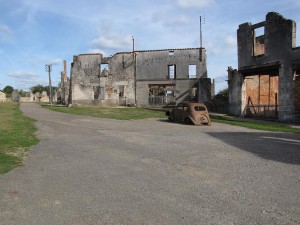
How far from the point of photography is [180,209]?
5312 millimetres

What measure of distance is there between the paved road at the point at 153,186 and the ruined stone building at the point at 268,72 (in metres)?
14.0

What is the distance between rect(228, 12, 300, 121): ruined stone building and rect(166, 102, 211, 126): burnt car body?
725 cm

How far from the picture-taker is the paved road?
16.6ft

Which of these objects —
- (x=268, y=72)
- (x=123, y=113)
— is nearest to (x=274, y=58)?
(x=268, y=72)

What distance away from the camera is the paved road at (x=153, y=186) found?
200 inches

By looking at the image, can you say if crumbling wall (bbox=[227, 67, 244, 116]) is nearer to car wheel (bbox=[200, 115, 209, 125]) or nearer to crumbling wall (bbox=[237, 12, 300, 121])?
crumbling wall (bbox=[237, 12, 300, 121])

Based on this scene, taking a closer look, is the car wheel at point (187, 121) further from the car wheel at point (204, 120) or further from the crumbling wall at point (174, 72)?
the crumbling wall at point (174, 72)

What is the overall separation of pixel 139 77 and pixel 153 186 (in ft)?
120

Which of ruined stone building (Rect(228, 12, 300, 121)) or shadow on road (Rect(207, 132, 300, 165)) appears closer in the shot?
shadow on road (Rect(207, 132, 300, 165))

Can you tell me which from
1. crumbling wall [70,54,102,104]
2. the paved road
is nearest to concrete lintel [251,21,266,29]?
the paved road

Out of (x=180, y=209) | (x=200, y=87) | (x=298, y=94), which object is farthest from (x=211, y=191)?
A: (x=200, y=87)

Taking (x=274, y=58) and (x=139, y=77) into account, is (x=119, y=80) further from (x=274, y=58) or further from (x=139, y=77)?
(x=274, y=58)

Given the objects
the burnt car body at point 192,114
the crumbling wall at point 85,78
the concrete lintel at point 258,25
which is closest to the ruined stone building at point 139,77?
the crumbling wall at point 85,78

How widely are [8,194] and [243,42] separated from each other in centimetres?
2568
